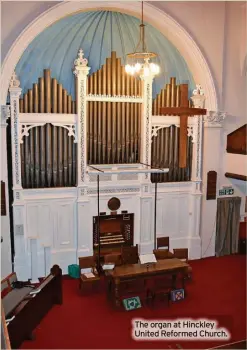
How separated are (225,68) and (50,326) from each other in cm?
798

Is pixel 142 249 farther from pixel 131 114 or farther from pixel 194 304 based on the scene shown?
pixel 131 114

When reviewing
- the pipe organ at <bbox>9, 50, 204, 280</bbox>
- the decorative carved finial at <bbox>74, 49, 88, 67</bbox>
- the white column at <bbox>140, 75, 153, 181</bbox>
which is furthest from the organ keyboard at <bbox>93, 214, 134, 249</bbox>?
the decorative carved finial at <bbox>74, 49, 88, 67</bbox>

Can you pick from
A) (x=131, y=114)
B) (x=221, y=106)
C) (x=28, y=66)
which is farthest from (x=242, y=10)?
(x=28, y=66)

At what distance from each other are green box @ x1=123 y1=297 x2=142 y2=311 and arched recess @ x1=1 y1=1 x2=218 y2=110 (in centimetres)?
527

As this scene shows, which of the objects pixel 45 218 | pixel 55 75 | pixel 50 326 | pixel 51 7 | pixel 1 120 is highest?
pixel 51 7

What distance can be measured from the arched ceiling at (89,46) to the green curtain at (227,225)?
377cm

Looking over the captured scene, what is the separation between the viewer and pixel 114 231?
1088 cm

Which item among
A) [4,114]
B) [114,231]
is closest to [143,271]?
[114,231]

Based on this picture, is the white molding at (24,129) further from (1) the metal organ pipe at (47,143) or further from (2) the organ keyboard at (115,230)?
(2) the organ keyboard at (115,230)

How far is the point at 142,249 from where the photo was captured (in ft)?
36.2

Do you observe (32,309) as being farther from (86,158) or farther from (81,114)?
(81,114)

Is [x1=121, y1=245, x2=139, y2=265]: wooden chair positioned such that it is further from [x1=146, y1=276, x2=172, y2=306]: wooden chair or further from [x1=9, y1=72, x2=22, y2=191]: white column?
[x1=9, y1=72, x2=22, y2=191]: white column

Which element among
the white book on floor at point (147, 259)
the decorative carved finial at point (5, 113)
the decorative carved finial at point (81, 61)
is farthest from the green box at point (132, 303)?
the decorative carved finial at point (81, 61)

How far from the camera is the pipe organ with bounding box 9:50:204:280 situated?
980 centimetres
